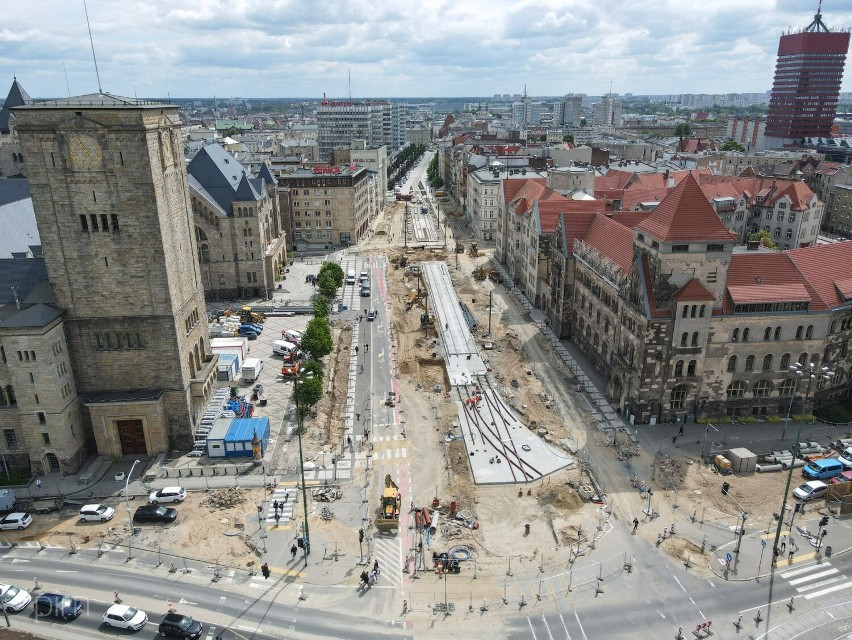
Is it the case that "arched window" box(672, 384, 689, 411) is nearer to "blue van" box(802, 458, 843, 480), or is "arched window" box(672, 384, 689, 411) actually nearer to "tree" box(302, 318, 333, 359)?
"blue van" box(802, 458, 843, 480)

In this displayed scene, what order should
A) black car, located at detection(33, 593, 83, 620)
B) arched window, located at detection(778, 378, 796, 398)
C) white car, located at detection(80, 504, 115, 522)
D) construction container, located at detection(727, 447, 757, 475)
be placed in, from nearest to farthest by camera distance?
1. black car, located at detection(33, 593, 83, 620)
2. white car, located at detection(80, 504, 115, 522)
3. construction container, located at detection(727, 447, 757, 475)
4. arched window, located at detection(778, 378, 796, 398)

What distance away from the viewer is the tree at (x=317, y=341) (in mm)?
94062

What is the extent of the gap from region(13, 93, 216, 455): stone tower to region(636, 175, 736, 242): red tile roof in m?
58.5

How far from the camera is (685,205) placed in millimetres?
77062

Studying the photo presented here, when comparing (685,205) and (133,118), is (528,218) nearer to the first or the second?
(685,205)

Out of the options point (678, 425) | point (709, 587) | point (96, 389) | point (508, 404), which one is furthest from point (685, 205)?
point (96, 389)

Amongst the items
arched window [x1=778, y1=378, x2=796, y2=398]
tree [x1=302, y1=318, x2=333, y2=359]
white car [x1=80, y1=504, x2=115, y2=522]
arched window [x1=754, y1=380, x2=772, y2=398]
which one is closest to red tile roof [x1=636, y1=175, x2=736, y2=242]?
arched window [x1=754, y1=380, x2=772, y2=398]

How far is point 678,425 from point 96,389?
71738 millimetres

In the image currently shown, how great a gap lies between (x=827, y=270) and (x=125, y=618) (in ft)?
299

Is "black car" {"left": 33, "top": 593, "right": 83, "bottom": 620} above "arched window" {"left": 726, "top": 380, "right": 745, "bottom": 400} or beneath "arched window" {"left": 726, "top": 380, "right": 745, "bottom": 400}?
beneath

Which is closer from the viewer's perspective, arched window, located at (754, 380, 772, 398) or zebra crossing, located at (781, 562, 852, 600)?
zebra crossing, located at (781, 562, 852, 600)

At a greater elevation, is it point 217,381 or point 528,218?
point 528,218

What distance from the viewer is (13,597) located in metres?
52.9

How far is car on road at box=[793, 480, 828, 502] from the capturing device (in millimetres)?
67062
